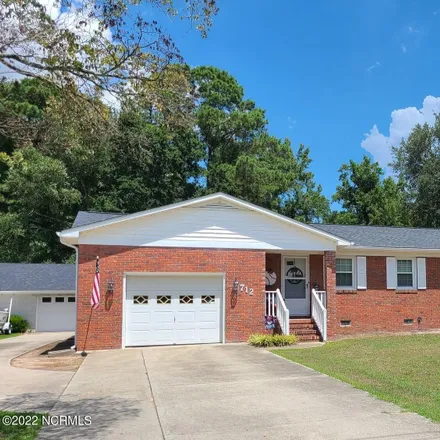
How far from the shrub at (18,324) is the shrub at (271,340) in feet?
49.5

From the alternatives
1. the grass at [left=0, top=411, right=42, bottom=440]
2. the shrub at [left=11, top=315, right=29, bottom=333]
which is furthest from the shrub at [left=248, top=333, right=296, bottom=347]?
the shrub at [left=11, top=315, right=29, bottom=333]

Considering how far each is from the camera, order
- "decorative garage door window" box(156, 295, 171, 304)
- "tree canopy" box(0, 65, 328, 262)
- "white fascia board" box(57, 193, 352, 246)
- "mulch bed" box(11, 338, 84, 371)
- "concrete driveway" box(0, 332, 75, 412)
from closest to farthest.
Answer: "concrete driveway" box(0, 332, 75, 412)
"mulch bed" box(11, 338, 84, 371)
"white fascia board" box(57, 193, 352, 246)
"decorative garage door window" box(156, 295, 171, 304)
"tree canopy" box(0, 65, 328, 262)

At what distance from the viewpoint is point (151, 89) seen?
24.2ft

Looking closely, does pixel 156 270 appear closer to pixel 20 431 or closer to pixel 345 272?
pixel 345 272

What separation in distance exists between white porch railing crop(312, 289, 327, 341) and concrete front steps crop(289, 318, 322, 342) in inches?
8.5

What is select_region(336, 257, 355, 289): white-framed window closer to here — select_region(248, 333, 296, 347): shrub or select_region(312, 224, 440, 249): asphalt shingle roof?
select_region(312, 224, 440, 249): asphalt shingle roof

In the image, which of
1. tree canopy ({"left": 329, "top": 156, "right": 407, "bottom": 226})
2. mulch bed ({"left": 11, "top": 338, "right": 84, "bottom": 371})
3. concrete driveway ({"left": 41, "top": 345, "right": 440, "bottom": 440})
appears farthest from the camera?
tree canopy ({"left": 329, "top": 156, "right": 407, "bottom": 226})

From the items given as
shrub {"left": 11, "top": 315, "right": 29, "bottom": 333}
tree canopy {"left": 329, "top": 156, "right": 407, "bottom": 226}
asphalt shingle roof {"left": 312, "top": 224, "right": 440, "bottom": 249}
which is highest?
tree canopy {"left": 329, "top": 156, "right": 407, "bottom": 226}

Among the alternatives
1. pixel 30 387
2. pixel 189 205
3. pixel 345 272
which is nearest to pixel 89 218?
pixel 189 205

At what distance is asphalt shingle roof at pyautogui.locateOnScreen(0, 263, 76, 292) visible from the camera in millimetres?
24953

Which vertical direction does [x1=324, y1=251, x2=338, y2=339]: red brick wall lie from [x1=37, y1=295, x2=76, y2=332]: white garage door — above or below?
above

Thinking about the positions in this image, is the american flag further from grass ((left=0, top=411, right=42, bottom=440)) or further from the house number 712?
grass ((left=0, top=411, right=42, bottom=440))

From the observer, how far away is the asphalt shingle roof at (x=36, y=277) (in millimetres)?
24953

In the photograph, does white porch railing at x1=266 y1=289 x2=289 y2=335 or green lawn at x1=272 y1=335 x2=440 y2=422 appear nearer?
green lawn at x1=272 y1=335 x2=440 y2=422
